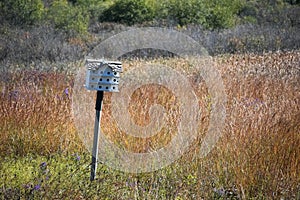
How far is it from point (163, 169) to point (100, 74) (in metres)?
0.92

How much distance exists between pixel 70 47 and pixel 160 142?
744 cm

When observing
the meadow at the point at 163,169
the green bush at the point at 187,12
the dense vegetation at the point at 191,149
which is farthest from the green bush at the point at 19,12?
the meadow at the point at 163,169

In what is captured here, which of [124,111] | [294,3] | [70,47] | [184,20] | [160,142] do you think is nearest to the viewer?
[160,142]

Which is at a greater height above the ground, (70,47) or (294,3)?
(294,3)

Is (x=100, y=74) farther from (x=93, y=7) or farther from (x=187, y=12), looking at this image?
(x=93, y=7)

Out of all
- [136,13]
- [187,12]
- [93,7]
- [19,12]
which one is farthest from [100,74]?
[93,7]

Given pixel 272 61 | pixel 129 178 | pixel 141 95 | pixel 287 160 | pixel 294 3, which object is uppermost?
pixel 294 3

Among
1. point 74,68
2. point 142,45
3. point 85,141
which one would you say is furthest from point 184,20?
point 85,141

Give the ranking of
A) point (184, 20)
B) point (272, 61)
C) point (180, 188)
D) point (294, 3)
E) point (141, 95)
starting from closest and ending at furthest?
point (180, 188) → point (141, 95) → point (272, 61) → point (184, 20) → point (294, 3)

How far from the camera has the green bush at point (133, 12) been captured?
15969 mm

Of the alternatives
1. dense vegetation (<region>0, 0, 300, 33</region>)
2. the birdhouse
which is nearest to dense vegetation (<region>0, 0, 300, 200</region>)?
the birdhouse

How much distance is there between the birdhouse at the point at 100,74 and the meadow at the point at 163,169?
0.49m

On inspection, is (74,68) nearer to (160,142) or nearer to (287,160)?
(160,142)

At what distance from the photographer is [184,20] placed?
1483 centimetres
